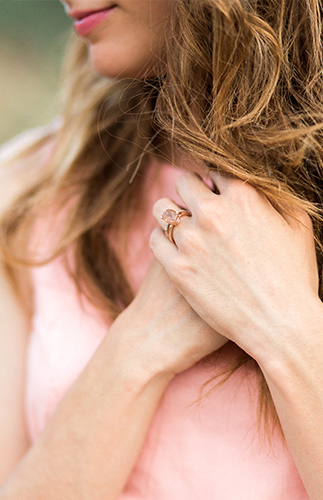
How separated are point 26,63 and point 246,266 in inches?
154

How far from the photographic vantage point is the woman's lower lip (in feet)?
3.07

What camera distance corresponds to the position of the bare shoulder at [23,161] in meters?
1.27

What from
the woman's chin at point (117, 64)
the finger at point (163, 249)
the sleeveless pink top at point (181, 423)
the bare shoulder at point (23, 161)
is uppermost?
the woman's chin at point (117, 64)

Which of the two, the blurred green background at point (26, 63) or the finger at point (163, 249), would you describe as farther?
the blurred green background at point (26, 63)

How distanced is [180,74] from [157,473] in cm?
84

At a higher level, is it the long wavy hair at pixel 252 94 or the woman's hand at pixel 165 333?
the long wavy hair at pixel 252 94

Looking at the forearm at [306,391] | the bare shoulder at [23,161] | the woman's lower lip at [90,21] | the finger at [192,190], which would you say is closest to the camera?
the forearm at [306,391]

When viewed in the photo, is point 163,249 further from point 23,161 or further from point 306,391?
point 23,161

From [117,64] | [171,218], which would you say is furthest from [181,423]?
[117,64]

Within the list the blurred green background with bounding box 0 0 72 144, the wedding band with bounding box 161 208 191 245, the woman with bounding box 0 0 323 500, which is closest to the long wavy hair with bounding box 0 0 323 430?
the woman with bounding box 0 0 323 500

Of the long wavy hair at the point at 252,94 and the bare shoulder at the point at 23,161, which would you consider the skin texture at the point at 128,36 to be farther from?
the bare shoulder at the point at 23,161

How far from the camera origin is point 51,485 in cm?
86

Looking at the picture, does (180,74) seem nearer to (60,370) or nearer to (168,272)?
(168,272)

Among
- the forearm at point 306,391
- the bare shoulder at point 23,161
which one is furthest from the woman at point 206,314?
the bare shoulder at point 23,161
